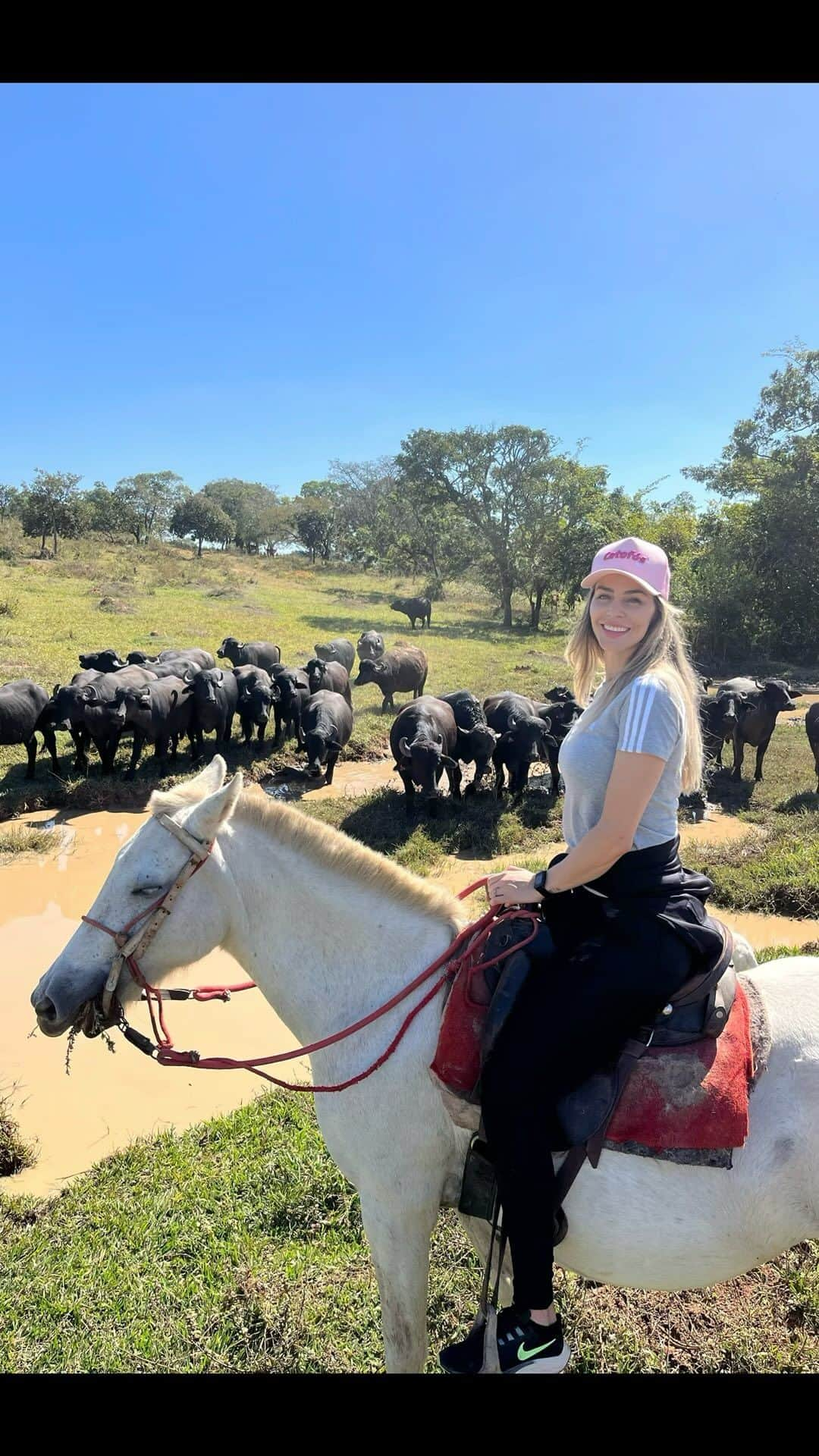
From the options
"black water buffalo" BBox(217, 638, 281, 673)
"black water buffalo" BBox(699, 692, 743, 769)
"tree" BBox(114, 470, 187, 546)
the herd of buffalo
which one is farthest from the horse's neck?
"tree" BBox(114, 470, 187, 546)

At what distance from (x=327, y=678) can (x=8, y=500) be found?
A: 55657 mm

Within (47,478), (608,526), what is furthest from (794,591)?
(47,478)

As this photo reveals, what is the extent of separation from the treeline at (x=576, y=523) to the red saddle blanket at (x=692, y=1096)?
27.2 meters

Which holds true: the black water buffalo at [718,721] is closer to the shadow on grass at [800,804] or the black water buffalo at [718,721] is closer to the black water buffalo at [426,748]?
the shadow on grass at [800,804]

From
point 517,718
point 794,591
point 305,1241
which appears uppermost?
point 794,591

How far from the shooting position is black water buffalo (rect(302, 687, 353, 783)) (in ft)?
39.5

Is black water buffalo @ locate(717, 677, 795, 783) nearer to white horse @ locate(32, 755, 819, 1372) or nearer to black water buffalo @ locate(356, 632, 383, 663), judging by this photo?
white horse @ locate(32, 755, 819, 1372)

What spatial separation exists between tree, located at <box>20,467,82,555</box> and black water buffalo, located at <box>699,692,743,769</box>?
42949mm

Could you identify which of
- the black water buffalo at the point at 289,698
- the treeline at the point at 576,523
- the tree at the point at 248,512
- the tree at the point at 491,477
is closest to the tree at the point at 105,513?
the treeline at the point at 576,523

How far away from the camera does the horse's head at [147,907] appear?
2.30 m

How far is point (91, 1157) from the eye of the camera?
175 inches

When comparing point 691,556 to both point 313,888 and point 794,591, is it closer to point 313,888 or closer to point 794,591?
point 794,591

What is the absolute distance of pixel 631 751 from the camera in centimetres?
196
